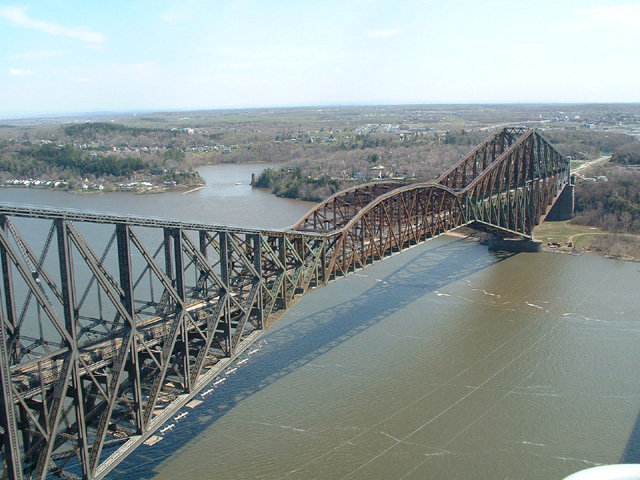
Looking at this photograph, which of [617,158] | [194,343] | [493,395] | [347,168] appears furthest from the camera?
[347,168]

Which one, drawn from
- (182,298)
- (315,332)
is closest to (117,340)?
(182,298)

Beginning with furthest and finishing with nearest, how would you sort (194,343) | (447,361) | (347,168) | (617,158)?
(347,168) → (617,158) → (447,361) → (194,343)

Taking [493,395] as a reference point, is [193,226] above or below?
above

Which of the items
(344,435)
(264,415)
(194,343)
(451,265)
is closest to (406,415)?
(344,435)

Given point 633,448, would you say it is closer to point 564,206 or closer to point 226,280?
point 226,280

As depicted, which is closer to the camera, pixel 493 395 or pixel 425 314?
pixel 493 395

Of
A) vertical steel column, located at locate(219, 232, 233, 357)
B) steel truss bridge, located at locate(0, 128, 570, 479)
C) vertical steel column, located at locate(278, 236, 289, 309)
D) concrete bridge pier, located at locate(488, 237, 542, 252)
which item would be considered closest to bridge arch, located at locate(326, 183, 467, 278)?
steel truss bridge, located at locate(0, 128, 570, 479)

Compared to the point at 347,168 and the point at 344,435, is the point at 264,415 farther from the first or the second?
the point at 347,168
